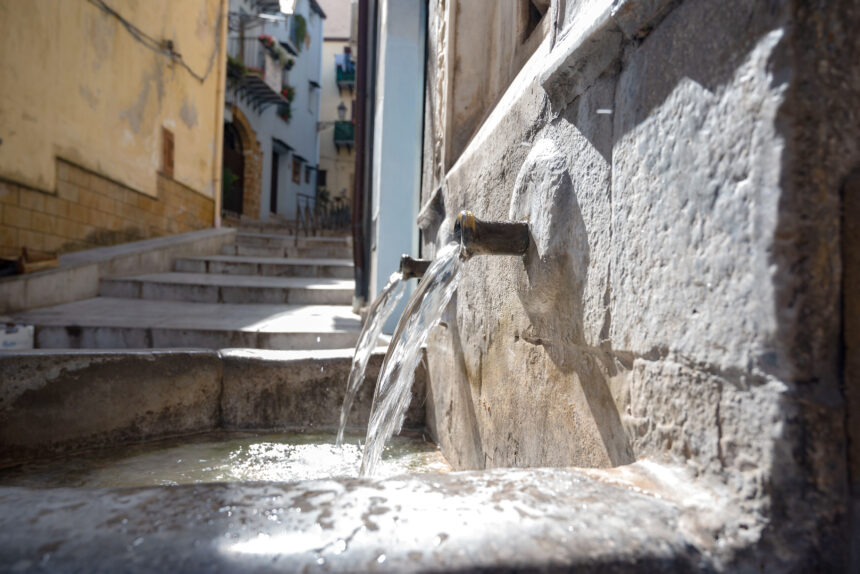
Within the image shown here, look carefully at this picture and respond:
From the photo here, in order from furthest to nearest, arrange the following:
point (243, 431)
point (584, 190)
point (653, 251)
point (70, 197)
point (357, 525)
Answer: point (70, 197), point (243, 431), point (584, 190), point (653, 251), point (357, 525)

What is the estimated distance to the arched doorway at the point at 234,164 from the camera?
1772 centimetres

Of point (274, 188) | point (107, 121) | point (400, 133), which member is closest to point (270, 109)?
point (274, 188)

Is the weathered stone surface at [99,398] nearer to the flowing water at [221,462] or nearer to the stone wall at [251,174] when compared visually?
the flowing water at [221,462]

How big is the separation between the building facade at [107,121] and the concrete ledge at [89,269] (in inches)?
16.8

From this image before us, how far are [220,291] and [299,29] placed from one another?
18.6 metres

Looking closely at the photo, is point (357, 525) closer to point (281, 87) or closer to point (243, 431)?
point (243, 431)

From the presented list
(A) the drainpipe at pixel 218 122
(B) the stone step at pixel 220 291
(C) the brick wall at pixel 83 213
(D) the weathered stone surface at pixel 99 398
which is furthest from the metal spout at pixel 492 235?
(A) the drainpipe at pixel 218 122

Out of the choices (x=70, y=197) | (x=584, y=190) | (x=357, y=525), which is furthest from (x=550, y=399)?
(x=70, y=197)

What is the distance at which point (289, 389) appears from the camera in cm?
280

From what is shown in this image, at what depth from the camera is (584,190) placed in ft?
3.64

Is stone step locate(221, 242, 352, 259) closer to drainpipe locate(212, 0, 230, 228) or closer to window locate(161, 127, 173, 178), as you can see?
window locate(161, 127, 173, 178)

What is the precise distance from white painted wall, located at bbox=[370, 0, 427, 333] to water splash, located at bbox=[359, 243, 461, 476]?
1.52 m

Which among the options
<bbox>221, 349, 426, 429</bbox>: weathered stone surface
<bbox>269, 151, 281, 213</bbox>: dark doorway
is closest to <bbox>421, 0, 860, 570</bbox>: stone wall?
<bbox>221, 349, 426, 429</bbox>: weathered stone surface

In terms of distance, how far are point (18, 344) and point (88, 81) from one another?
4044mm
